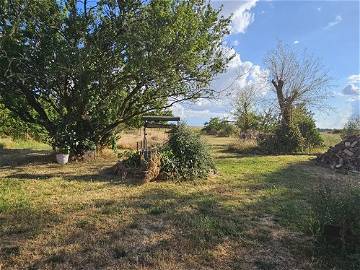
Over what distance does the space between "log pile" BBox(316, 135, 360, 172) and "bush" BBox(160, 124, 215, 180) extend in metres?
6.00

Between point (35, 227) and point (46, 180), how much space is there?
13.1 ft

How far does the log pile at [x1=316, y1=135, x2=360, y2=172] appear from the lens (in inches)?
547

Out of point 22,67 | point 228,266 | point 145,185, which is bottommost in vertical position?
point 228,266

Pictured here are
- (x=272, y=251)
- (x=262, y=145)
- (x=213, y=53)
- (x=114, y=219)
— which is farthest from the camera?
(x=262, y=145)

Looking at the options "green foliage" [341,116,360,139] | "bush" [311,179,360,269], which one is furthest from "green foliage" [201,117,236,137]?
"bush" [311,179,360,269]

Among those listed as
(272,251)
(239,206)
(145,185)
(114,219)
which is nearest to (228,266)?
(272,251)

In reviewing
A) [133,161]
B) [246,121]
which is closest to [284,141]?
[246,121]

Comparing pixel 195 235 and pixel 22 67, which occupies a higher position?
pixel 22 67

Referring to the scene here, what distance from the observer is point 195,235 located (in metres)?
5.66

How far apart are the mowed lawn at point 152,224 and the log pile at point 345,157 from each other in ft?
14.8

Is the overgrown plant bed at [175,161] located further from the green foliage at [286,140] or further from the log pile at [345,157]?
the green foliage at [286,140]

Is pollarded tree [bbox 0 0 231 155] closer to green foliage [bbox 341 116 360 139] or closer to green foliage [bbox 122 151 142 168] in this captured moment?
green foliage [bbox 122 151 142 168]

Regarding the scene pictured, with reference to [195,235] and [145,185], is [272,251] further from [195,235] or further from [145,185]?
[145,185]

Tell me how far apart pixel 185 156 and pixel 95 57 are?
14.7 feet
